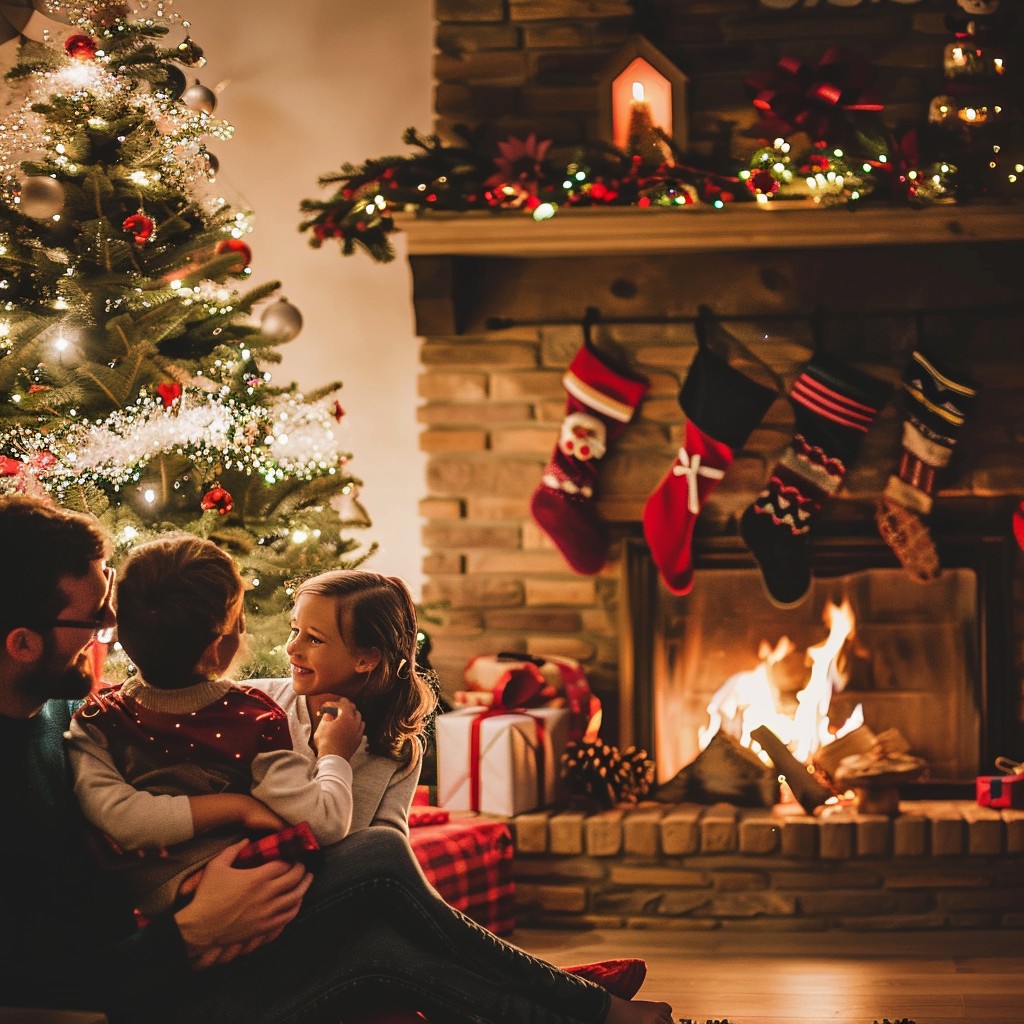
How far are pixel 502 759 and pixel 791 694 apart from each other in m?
0.79

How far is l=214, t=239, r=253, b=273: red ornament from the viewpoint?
116 inches

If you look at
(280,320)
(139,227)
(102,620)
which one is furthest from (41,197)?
(102,620)

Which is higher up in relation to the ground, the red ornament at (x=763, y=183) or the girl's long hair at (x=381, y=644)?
the red ornament at (x=763, y=183)

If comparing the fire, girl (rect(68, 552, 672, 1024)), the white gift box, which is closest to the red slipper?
girl (rect(68, 552, 672, 1024))

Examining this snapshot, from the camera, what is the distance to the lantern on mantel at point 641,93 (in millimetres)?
3355

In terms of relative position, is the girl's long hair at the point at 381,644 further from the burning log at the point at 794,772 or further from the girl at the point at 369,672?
the burning log at the point at 794,772

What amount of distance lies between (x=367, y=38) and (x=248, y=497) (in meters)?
1.57

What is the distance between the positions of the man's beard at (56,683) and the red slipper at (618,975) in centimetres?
88

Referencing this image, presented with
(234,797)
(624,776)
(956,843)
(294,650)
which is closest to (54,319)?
(294,650)

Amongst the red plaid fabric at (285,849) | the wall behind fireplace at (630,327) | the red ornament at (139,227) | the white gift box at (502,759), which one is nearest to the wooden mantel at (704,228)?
the wall behind fireplace at (630,327)

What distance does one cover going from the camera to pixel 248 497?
293cm

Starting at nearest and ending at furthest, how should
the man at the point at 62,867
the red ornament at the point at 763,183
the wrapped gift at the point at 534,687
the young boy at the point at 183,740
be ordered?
the man at the point at 62,867
the young boy at the point at 183,740
the red ornament at the point at 763,183
the wrapped gift at the point at 534,687

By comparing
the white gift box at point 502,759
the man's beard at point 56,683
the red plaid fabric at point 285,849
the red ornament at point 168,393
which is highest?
the red ornament at point 168,393

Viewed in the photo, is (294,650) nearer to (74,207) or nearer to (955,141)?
(74,207)
